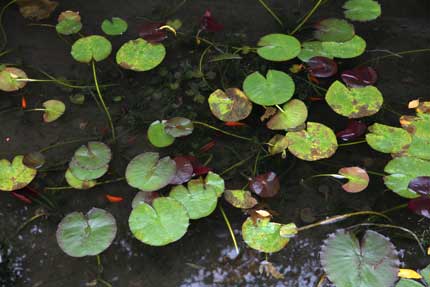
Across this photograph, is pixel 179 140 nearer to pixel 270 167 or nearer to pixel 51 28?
pixel 270 167

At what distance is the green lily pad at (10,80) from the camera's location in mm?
2059

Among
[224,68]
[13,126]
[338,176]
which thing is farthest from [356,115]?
[13,126]

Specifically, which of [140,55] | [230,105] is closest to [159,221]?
[230,105]

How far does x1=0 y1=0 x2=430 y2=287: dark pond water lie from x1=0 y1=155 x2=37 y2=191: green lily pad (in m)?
0.06

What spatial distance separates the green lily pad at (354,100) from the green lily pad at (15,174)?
4.33 ft

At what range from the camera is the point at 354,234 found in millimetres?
1689

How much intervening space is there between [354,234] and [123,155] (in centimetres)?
101

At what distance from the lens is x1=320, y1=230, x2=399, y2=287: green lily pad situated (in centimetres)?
153

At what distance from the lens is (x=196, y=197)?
67.7 inches

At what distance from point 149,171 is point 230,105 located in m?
0.47

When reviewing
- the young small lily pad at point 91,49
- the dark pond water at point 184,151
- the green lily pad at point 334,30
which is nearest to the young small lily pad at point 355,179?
the dark pond water at point 184,151

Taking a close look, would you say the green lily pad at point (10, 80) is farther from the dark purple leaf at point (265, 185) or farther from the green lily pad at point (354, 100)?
the green lily pad at point (354, 100)

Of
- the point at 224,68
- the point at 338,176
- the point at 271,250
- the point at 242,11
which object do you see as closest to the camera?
the point at 271,250

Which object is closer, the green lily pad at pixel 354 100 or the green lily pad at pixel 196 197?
the green lily pad at pixel 196 197
